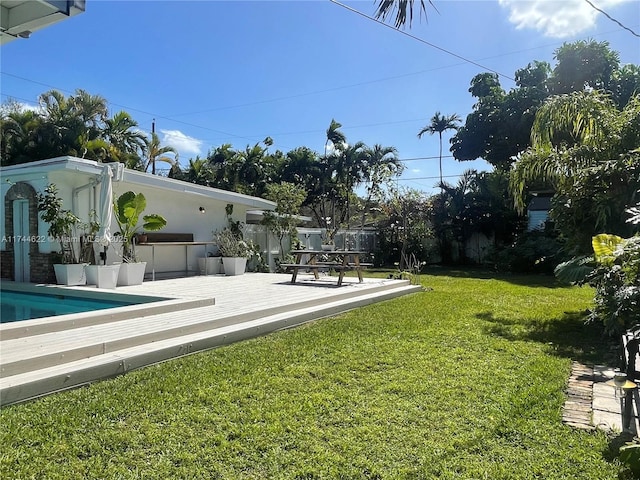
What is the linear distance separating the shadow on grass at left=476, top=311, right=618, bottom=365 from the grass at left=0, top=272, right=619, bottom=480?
0.08 m

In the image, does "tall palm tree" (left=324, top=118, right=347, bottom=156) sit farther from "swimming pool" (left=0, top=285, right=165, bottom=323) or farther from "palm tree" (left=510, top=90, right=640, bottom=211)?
"swimming pool" (left=0, top=285, right=165, bottom=323)

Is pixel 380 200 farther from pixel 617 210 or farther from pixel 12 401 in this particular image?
pixel 12 401

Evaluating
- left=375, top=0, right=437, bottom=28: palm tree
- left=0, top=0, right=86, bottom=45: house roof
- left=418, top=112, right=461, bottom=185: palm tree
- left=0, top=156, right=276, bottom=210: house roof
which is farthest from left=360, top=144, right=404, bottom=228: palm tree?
left=0, top=0, right=86, bottom=45: house roof

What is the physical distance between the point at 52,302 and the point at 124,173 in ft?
11.4

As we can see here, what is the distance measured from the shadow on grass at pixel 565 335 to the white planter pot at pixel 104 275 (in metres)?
7.49

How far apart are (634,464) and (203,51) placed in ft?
53.6

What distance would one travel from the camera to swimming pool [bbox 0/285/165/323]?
315 inches

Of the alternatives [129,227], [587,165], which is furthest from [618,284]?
[129,227]

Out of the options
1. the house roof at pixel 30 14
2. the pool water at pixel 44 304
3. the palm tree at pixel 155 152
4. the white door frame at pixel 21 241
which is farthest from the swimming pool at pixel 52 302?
the palm tree at pixel 155 152

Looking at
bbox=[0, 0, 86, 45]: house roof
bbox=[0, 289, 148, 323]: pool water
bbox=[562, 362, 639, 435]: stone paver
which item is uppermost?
bbox=[0, 0, 86, 45]: house roof

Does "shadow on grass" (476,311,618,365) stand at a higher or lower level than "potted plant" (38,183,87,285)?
lower

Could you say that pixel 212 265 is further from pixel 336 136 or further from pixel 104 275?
pixel 336 136

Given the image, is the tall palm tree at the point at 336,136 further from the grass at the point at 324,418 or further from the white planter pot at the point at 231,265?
the grass at the point at 324,418

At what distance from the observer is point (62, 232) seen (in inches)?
377
